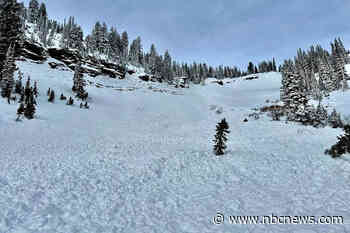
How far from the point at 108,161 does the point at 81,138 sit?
16.2 feet

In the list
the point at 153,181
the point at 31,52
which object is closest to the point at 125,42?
the point at 31,52

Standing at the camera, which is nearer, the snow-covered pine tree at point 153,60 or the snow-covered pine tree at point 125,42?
the snow-covered pine tree at point 153,60

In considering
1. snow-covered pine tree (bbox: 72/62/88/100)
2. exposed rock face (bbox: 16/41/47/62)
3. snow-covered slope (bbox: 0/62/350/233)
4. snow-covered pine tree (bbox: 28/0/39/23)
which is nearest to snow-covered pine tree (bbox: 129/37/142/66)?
snow-covered pine tree (bbox: 28/0/39/23)

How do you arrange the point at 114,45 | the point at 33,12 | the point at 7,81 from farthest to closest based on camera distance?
the point at 114,45, the point at 33,12, the point at 7,81

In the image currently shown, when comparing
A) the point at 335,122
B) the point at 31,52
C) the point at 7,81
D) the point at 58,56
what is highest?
the point at 58,56

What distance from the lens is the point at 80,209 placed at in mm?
5281

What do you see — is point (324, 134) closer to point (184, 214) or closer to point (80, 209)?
point (184, 214)

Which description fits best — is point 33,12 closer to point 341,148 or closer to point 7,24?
point 7,24

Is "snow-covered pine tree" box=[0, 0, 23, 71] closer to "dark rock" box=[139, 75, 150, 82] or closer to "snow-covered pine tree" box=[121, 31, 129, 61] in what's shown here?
"dark rock" box=[139, 75, 150, 82]

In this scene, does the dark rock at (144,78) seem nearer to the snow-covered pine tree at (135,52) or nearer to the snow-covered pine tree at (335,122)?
the snow-covered pine tree at (135,52)

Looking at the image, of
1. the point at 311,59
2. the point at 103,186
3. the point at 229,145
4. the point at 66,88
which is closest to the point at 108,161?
the point at 103,186

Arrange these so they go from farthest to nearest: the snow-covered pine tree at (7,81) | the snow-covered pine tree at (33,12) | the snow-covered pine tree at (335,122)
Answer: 1. the snow-covered pine tree at (33,12)
2. the snow-covered pine tree at (335,122)
3. the snow-covered pine tree at (7,81)

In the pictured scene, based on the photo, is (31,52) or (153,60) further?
(153,60)

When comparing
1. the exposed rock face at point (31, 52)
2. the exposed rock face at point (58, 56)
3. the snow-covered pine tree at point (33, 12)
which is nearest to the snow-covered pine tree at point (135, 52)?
→ the exposed rock face at point (58, 56)
